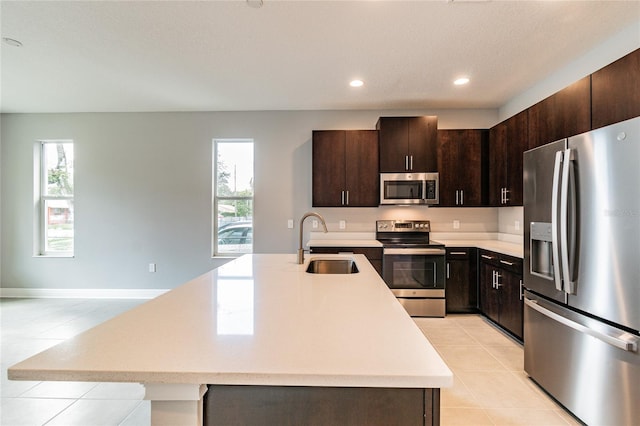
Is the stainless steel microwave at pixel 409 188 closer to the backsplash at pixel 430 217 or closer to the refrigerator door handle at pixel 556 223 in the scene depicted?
the backsplash at pixel 430 217

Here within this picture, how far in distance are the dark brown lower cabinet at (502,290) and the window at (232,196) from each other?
3.14 m

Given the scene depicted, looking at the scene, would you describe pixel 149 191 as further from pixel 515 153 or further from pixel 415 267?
pixel 515 153

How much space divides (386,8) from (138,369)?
2438mm

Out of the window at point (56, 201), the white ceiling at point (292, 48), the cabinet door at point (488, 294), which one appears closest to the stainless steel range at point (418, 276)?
the cabinet door at point (488, 294)

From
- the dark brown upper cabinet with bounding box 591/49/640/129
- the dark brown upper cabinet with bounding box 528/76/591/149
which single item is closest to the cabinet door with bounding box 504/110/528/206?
the dark brown upper cabinet with bounding box 528/76/591/149

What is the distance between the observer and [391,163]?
12.3 ft

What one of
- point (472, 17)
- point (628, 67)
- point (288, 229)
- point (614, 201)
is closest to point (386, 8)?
point (472, 17)

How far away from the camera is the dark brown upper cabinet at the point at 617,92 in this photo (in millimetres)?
1729

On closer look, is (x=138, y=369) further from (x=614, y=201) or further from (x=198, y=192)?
(x=198, y=192)

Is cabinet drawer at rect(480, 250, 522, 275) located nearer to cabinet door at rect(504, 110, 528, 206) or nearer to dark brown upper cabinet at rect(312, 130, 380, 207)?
cabinet door at rect(504, 110, 528, 206)

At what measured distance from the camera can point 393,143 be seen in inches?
147

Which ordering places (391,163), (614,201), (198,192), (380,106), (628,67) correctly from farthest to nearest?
(198,192)
(380,106)
(391,163)
(628,67)
(614,201)

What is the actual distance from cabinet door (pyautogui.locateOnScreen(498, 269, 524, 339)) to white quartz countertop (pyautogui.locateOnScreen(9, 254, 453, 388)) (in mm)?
2276

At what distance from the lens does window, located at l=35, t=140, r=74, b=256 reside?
14.6 ft
